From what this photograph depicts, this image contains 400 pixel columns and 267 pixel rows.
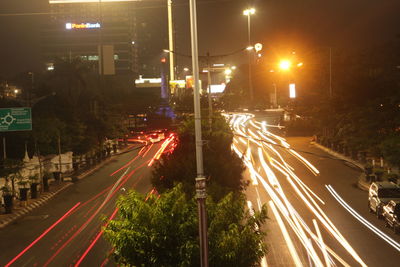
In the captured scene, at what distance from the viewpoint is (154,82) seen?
542 feet

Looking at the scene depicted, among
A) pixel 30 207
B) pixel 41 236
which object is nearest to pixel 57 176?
pixel 30 207

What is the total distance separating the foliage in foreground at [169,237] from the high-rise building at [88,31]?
139m

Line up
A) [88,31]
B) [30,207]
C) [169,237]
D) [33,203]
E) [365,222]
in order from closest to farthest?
[169,237], [365,222], [30,207], [33,203], [88,31]

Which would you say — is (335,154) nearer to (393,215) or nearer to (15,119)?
(393,215)

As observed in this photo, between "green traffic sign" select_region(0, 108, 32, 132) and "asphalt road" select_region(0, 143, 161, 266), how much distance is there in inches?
189

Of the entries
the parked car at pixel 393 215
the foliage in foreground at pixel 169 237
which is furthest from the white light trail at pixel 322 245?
the foliage in foreground at pixel 169 237

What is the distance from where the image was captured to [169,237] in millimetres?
9125

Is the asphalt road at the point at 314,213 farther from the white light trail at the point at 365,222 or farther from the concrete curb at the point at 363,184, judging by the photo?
the concrete curb at the point at 363,184

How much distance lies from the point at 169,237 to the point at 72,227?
16.3m

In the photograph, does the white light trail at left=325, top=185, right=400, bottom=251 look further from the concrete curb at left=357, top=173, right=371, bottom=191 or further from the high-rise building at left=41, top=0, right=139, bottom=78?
the high-rise building at left=41, top=0, right=139, bottom=78

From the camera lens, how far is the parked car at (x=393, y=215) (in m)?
20.5

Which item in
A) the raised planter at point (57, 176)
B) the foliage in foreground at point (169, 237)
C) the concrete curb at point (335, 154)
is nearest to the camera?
the foliage in foreground at point (169, 237)

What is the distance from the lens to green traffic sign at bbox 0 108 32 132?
30.3m

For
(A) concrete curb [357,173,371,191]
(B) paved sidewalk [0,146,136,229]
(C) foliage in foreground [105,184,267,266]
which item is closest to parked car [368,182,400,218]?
(A) concrete curb [357,173,371,191]
